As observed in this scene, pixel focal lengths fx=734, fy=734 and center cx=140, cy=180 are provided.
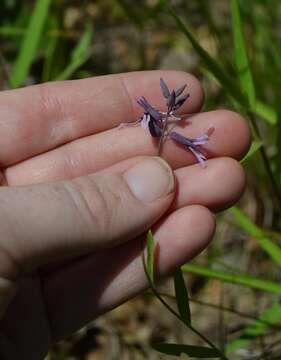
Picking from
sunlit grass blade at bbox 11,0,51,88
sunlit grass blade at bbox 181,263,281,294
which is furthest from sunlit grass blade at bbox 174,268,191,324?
sunlit grass blade at bbox 11,0,51,88

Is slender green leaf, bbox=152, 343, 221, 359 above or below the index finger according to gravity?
below

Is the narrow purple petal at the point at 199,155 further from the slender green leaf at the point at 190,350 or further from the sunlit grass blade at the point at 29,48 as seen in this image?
the sunlit grass blade at the point at 29,48

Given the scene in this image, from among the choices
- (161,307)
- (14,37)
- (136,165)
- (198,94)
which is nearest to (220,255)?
(161,307)

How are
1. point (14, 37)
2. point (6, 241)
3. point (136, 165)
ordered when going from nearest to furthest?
1. point (6, 241)
2. point (136, 165)
3. point (14, 37)

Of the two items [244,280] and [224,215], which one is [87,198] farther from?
[224,215]

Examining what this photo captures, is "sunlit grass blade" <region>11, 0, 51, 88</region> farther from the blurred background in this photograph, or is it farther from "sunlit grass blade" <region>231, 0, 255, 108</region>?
"sunlit grass blade" <region>231, 0, 255, 108</region>

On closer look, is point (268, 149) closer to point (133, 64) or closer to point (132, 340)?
point (132, 340)
